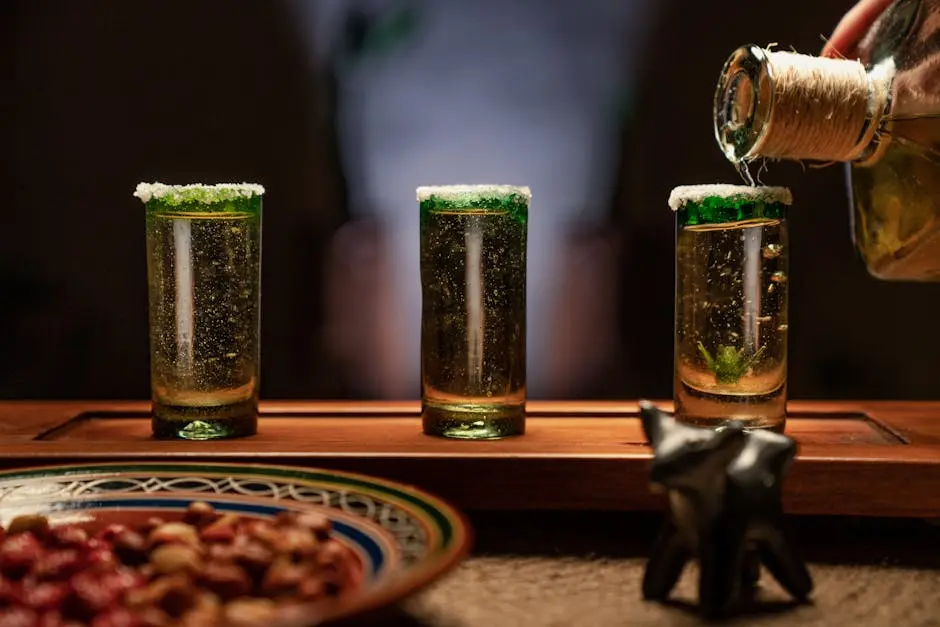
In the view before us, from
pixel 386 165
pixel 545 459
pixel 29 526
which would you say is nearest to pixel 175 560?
pixel 29 526

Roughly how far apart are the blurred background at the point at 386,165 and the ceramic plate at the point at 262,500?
1.20ft

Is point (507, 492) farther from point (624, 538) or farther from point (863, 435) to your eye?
point (863, 435)

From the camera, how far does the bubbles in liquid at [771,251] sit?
76cm

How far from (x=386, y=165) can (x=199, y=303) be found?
0.26 metres

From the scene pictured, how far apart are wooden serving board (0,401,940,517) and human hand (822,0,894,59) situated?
0.96 ft

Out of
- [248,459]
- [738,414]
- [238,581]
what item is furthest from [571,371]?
[238,581]

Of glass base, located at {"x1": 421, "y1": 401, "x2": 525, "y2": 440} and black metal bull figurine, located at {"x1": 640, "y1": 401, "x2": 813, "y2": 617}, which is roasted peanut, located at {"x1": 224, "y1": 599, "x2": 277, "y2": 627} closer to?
black metal bull figurine, located at {"x1": 640, "y1": 401, "x2": 813, "y2": 617}

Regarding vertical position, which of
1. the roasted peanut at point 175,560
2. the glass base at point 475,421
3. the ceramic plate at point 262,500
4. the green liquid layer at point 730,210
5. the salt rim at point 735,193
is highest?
the salt rim at point 735,193

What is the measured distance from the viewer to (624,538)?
28.1 inches

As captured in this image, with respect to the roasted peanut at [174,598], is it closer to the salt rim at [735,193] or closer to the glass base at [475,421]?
the glass base at [475,421]

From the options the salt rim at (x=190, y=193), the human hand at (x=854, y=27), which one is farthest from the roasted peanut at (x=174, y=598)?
the human hand at (x=854, y=27)

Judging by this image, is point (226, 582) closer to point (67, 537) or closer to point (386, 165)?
point (67, 537)

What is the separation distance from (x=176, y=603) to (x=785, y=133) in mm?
501

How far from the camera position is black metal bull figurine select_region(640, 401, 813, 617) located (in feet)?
1.71
